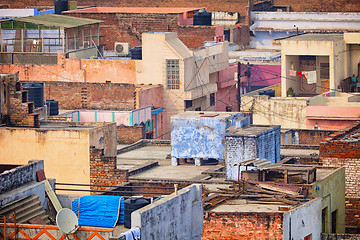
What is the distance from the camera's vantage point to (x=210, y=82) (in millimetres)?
64688

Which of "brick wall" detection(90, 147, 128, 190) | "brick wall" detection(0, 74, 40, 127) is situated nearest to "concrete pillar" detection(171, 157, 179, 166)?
"brick wall" detection(90, 147, 128, 190)

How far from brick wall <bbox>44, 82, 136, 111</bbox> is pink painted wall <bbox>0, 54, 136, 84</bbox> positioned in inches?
175

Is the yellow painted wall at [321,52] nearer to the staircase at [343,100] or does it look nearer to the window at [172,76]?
the staircase at [343,100]

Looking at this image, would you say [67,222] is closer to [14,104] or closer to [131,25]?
[14,104]

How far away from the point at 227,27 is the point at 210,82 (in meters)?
21.5

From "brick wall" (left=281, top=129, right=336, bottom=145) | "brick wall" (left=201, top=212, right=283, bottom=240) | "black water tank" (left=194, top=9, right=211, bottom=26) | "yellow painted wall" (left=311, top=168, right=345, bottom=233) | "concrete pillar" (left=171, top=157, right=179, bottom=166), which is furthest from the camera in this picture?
"black water tank" (left=194, top=9, right=211, bottom=26)

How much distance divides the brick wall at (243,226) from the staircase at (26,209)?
4.42 m

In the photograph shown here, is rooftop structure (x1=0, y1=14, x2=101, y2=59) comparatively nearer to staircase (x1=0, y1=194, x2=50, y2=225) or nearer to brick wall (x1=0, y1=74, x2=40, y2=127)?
brick wall (x1=0, y1=74, x2=40, y2=127)

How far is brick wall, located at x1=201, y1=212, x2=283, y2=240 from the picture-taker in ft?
75.3

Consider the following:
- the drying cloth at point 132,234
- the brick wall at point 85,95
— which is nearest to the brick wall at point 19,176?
the drying cloth at point 132,234

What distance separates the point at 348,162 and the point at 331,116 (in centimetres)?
2150

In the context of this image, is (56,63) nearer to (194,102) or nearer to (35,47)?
(35,47)

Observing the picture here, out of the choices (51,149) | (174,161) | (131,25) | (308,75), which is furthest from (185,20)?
(51,149)

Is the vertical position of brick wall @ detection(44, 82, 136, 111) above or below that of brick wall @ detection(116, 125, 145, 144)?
above
